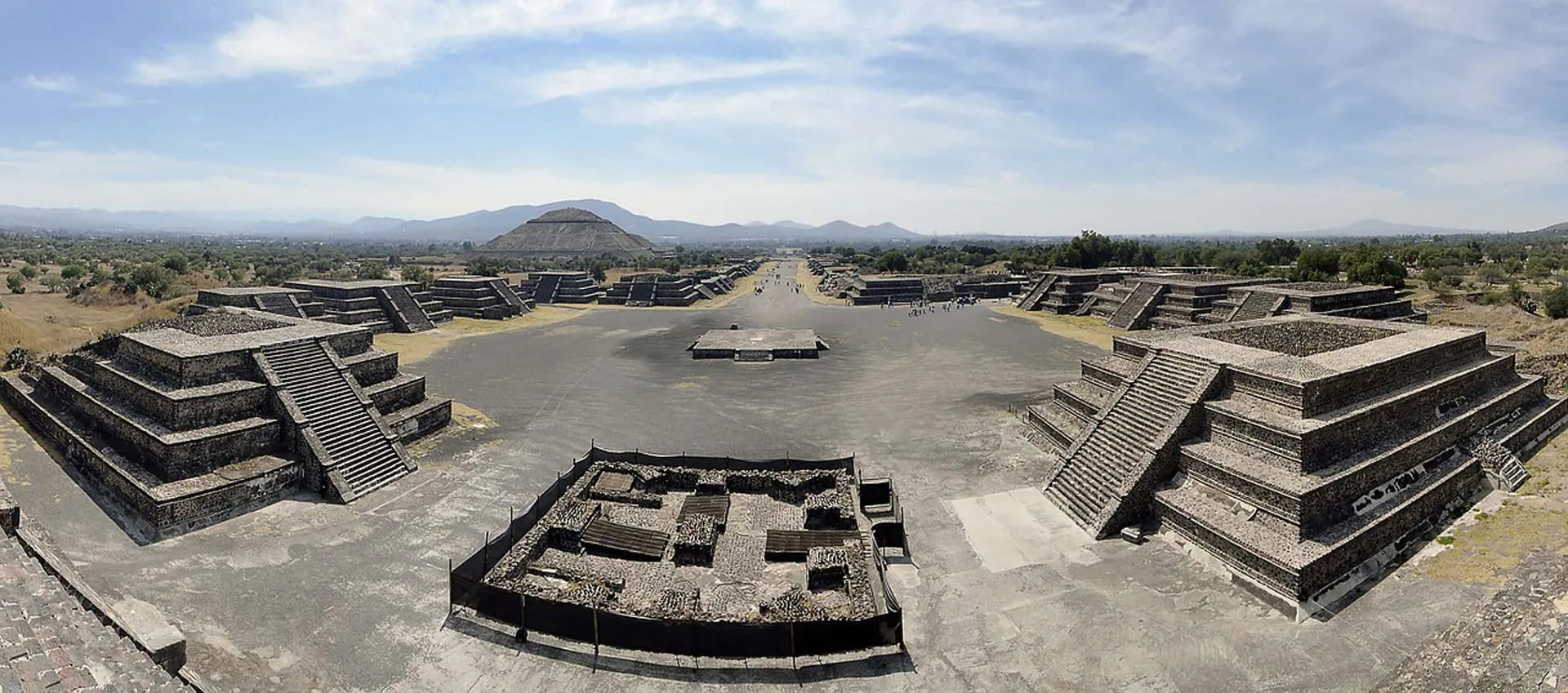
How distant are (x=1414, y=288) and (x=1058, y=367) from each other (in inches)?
1729

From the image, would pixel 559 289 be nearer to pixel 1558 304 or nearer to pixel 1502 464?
pixel 1502 464

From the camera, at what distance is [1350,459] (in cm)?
1616

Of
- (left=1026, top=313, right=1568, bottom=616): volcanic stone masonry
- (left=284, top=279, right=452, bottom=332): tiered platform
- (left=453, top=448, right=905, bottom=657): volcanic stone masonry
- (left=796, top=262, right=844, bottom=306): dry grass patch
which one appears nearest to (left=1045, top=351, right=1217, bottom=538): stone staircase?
(left=1026, top=313, right=1568, bottom=616): volcanic stone masonry

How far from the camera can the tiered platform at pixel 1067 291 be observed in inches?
2425

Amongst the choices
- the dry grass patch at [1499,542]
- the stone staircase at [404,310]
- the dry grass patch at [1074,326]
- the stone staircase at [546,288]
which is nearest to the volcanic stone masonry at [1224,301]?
the dry grass patch at [1074,326]

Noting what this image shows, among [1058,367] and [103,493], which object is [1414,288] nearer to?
[1058,367]

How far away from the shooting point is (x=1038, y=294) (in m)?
66.0

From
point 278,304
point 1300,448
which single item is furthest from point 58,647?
point 278,304

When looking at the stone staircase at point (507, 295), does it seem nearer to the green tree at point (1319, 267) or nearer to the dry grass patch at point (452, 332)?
the dry grass patch at point (452, 332)

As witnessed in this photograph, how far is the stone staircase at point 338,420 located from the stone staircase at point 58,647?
23.3 ft

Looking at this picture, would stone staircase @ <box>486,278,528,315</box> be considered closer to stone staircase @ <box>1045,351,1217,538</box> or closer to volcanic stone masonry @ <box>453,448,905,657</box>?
volcanic stone masonry @ <box>453,448,905,657</box>

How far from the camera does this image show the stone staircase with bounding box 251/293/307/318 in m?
39.7

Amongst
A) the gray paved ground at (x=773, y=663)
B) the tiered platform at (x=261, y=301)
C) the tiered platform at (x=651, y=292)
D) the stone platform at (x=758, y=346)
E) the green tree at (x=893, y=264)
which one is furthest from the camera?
the green tree at (x=893, y=264)

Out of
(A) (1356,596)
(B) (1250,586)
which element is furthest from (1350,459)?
(B) (1250,586)
